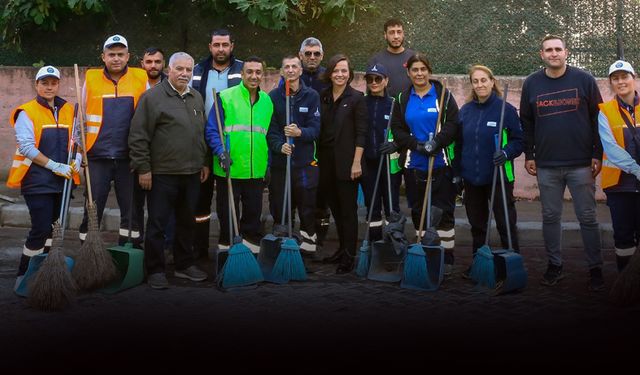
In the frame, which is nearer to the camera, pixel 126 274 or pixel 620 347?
pixel 620 347

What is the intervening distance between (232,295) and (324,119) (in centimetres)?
206

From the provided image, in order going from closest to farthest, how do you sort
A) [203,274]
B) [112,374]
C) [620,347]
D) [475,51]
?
[112,374] < [620,347] < [203,274] < [475,51]

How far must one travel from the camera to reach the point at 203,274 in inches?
324

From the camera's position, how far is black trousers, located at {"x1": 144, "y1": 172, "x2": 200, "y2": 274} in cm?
798

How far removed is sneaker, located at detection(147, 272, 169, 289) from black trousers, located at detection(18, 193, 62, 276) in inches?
35.3

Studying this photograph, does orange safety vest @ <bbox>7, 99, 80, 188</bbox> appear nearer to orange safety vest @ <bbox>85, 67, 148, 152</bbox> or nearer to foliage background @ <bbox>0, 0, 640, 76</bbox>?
orange safety vest @ <bbox>85, 67, 148, 152</bbox>

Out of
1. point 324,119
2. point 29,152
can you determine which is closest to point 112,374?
point 29,152

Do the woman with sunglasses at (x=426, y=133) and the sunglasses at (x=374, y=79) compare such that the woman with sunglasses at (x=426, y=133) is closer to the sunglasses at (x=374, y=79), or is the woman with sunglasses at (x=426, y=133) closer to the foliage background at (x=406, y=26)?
the sunglasses at (x=374, y=79)

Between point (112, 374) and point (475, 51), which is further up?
point (475, 51)

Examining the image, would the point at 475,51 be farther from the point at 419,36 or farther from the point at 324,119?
the point at 324,119

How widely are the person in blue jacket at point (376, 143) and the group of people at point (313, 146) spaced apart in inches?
0.5

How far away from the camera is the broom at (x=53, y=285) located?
6949 millimetres

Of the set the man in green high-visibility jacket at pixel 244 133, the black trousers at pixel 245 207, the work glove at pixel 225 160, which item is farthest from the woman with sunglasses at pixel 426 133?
the work glove at pixel 225 160

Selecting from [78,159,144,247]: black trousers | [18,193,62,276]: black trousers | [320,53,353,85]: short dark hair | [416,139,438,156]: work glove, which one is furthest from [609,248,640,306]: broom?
[18,193,62,276]: black trousers
